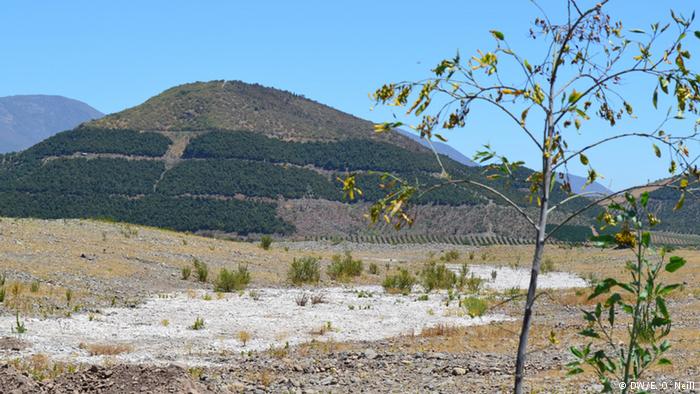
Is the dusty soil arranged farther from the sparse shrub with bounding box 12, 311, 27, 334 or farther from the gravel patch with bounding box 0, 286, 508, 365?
the gravel patch with bounding box 0, 286, 508, 365

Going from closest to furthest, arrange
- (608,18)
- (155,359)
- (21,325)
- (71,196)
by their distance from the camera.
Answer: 1. (608,18)
2. (155,359)
3. (21,325)
4. (71,196)

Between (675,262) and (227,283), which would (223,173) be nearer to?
(227,283)

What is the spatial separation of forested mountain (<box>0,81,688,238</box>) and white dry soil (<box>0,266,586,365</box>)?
58.9 m

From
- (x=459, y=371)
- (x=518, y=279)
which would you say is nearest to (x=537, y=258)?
(x=459, y=371)

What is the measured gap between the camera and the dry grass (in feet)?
49.7

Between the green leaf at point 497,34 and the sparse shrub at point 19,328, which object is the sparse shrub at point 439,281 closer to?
the sparse shrub at point 19,328

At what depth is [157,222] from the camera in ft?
313

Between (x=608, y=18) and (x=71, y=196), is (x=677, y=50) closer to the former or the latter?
(x=608, y=18)

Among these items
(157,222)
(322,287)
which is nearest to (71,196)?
(157,222)

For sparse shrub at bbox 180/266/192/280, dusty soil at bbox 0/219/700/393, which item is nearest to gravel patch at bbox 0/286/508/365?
dusty soil at bbox 0/219/700/393

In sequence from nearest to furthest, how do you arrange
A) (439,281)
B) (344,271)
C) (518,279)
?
(439,281), (344,271), (518,279)

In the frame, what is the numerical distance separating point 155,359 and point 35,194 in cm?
9220

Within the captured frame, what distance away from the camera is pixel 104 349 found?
50.1ft

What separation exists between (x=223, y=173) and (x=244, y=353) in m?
101
